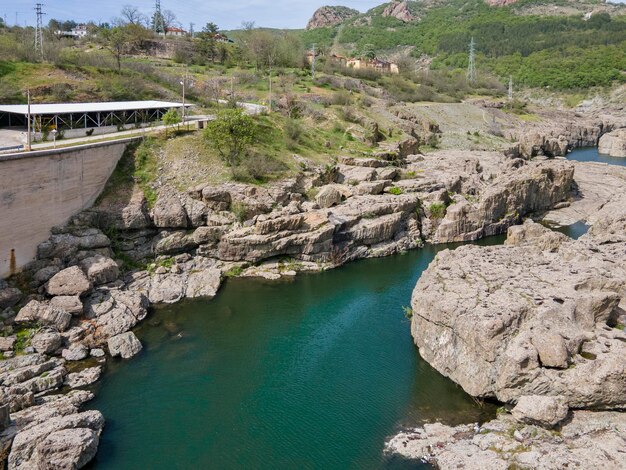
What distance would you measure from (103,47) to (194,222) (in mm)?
55266

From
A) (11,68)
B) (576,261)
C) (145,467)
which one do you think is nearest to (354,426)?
(145,467)

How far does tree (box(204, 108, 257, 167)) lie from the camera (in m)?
42.4

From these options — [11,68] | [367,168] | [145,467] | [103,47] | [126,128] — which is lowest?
[145,467]

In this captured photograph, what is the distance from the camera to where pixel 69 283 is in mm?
29562

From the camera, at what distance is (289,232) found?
3706cm

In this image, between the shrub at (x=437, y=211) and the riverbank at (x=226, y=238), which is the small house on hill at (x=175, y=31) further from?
the shrub at (x=437, y=211)

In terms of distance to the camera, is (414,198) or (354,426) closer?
(354,426)

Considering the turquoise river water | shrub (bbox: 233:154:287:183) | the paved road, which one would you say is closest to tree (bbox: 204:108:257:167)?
shrub (bbox: 233:154:287:183)

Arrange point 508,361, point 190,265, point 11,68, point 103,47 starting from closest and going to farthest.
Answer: point 508,361
point 190,265
point 11,68
point 103,47

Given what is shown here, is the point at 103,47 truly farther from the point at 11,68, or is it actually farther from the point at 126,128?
the point at 126,128

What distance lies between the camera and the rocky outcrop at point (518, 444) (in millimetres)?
17688

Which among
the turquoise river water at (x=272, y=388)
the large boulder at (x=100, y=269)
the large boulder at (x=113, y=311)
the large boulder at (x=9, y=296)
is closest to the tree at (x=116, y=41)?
the large boulder at (x=100, y=269)

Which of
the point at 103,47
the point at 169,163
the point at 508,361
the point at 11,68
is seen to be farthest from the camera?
the point at 103,47

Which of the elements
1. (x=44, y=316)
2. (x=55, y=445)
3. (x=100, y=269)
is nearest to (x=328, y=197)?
(x=100, y=269)
